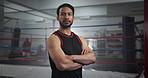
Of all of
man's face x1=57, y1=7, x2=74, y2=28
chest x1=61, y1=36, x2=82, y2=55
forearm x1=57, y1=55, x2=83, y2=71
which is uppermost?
man's face x1=57, y1=7, x2=74, y2=28

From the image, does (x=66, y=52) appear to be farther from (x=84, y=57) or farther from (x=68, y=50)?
(x=84, y=57)

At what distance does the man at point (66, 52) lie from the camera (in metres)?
0.90

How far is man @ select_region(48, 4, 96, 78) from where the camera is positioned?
90 centimetres

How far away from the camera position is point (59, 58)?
0.89 m

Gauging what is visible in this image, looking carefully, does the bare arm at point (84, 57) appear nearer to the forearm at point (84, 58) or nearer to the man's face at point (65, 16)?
the forearm at point (84, 58)

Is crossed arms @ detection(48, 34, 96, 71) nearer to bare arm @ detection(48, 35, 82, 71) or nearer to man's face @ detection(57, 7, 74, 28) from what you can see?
bare arm @ detection(48, 35, 82, 71)

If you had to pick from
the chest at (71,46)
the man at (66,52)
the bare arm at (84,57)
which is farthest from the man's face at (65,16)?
the bare arm at (84,57)

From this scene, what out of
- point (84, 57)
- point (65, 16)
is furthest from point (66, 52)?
point (65, 16)

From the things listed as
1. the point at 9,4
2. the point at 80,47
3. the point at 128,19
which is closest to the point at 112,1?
the point at 128,19

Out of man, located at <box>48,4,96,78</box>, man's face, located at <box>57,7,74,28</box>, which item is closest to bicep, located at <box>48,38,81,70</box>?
man, located at <box>48,4,96,78</box>

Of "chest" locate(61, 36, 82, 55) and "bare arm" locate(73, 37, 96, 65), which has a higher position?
"chest" locate(61, 36, 82, 55)

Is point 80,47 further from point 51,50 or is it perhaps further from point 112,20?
point 112,20

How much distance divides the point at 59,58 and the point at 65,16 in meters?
0.34

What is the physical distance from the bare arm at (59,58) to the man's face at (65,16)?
0.15m
